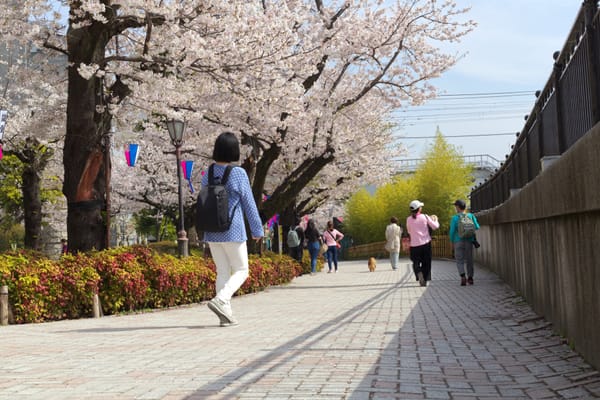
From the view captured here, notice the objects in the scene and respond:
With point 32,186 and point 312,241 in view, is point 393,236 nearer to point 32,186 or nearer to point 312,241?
point 312,241

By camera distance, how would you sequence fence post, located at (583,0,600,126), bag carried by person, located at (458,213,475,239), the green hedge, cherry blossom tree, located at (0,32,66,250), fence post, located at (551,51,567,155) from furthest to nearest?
cherry blossom tree, located at (0,32,66,250)
bag carried by person, located at (458,213,475,239)
the green hedge
fence post, located at (551,51,567,155)
fence post, located at (583,0,600,126)

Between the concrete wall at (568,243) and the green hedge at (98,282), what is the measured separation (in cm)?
518

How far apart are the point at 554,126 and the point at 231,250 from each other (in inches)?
140

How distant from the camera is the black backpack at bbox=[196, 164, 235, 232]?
25.8 feet

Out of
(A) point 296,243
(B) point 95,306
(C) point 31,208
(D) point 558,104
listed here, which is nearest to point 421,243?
(B) point 95,306

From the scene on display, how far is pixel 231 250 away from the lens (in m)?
A: 8.12

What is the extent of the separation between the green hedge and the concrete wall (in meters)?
5.18

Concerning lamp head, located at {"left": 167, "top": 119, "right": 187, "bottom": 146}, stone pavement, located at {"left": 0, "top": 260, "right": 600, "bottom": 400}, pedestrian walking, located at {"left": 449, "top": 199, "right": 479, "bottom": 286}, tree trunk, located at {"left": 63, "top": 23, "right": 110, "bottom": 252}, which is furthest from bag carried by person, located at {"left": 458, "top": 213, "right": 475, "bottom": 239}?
tree trunk, located at {"left": 63, "top": 23, "right": 110, "bottom": 252}

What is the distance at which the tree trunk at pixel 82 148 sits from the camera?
12703 millimetres

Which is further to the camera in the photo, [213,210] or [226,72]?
[226,72]

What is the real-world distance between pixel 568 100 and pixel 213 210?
356 centimetres

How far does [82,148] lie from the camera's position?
12711 mm

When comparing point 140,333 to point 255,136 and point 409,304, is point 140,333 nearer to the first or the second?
point 409,304

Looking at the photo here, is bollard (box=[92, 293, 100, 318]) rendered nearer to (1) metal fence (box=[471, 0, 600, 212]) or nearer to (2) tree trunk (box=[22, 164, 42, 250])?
(1) metal fence (box=[471, 0, 600, 212])
